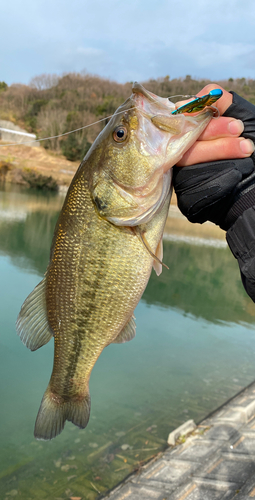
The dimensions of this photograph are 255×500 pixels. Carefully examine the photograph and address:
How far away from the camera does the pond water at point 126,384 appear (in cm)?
416

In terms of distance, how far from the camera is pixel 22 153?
179 feet

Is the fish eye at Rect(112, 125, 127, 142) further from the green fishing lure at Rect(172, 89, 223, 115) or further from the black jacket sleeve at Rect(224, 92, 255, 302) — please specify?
the black jacket sleeve at Rect(224, 92, 255, 302)

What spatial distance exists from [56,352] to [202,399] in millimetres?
4763

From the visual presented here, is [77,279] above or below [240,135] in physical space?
below

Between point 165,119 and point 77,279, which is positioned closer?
point 165,119

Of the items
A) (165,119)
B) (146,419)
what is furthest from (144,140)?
(146,419)

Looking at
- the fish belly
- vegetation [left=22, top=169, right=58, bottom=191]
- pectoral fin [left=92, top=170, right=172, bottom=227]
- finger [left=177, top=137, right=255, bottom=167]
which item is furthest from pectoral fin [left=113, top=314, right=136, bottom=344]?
vegetation [left=22, top=169, right=58, bottom=191]

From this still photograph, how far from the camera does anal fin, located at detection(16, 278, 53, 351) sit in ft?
6.66

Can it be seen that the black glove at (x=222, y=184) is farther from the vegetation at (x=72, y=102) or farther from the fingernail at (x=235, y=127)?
the vegetation at (x=72, y=102)

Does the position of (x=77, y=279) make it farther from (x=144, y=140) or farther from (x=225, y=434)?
(x=225, y=434)

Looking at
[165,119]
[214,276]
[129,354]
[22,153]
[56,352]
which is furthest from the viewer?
[22,153]

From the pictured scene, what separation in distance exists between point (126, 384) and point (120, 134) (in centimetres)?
528

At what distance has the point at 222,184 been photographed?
167 centimetres

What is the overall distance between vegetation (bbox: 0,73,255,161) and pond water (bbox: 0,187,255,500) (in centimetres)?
4402
